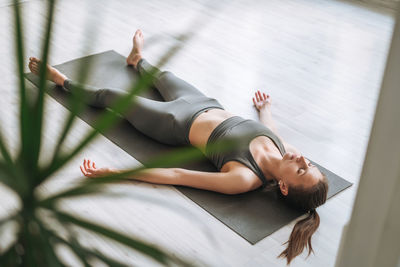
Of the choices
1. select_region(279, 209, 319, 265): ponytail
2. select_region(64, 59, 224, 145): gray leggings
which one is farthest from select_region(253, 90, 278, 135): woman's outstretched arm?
select_region(279, 209, 319, 265): ponytail

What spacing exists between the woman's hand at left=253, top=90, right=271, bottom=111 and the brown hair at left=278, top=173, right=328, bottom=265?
2.78ft

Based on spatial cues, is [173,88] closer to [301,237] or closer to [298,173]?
[298,173]

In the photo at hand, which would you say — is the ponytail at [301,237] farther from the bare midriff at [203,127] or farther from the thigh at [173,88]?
the thigh at [173,88]

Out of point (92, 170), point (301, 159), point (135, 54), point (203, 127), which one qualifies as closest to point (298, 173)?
point (301, 159)

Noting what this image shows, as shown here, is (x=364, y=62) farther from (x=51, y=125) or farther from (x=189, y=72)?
(x=51, y=125)

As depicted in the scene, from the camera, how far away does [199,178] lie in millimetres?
2523

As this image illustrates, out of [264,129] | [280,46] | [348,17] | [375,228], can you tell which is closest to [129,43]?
[280,46]

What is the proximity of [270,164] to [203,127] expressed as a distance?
411mm

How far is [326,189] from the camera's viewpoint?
7.93 feet

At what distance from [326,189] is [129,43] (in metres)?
2.13

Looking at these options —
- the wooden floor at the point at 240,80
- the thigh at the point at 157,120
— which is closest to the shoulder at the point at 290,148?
the wooden floor at the point at 240,80

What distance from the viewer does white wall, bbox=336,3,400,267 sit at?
31.1 inches

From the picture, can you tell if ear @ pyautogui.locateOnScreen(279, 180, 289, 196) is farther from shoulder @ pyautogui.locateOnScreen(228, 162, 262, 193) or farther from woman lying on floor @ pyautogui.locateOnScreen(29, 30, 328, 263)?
shoulder @ pyautogui.locateOnScreen(228, 162, 262, 193)

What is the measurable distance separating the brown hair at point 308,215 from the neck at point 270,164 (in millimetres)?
128
